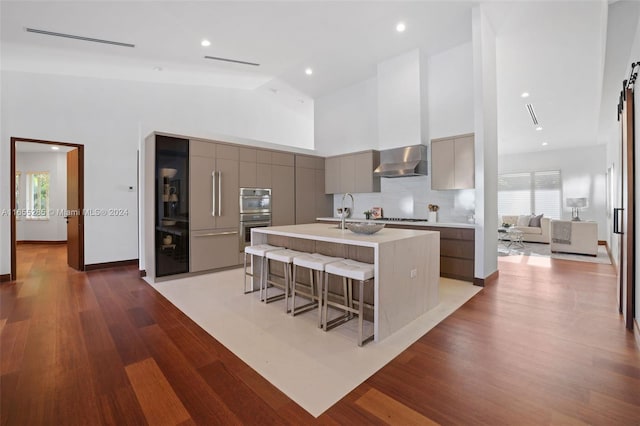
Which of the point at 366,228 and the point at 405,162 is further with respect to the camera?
the point at 405,162

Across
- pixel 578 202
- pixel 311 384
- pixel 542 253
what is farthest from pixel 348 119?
Answer: pixel 578 202

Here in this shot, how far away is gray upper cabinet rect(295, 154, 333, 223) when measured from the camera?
6.13 metres

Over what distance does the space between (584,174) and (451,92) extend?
7397 millimetres

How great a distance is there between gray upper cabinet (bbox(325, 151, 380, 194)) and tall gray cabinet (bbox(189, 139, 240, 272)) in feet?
7.20

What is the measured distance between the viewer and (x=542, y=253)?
6.75 metres

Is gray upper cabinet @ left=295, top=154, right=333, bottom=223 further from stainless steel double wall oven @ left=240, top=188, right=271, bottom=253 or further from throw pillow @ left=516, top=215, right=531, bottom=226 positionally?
throw pillow @ left=516, top=215, right=531, bottom=226

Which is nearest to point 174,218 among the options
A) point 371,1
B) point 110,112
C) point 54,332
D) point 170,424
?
point 54,332

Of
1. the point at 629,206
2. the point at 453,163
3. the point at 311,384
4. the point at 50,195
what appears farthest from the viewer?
the point at 50,195

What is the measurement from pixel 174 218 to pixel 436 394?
4.13m

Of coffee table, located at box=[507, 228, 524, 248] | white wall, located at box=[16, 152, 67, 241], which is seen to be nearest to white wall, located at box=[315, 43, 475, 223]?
coffee table, located at box=[507, 228, 524, 248]

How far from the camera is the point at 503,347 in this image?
2.32 metres

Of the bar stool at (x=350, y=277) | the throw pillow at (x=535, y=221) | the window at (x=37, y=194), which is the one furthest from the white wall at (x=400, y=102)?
the window at (x=37, y=194)

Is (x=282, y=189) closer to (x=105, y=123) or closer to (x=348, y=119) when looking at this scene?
(x=348, y=119)

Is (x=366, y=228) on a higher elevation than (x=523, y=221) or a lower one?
higher
